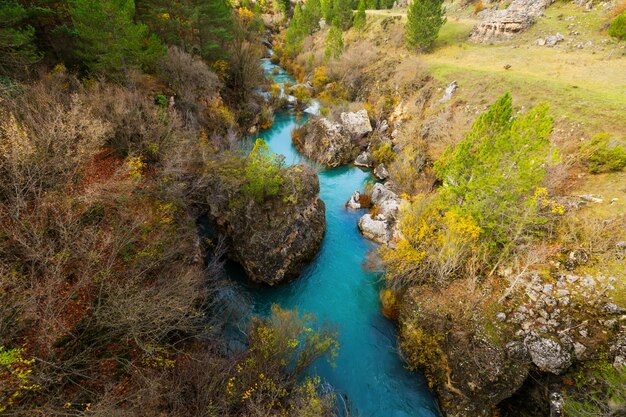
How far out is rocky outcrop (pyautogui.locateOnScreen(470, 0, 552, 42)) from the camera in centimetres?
4353

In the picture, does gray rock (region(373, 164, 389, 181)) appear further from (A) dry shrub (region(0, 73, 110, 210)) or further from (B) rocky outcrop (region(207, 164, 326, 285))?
(A) dry shrub (region(0, 73, 110, 210))

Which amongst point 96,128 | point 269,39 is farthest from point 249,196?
point 269,39

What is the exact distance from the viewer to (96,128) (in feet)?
47.1

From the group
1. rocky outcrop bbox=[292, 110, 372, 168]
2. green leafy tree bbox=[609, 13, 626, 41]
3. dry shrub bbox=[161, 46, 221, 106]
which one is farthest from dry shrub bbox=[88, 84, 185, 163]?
green leafy tree bbox=[609, 13, 626, 41]

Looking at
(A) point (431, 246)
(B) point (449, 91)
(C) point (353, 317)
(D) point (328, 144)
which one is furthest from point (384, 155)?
(C) point (353, 317)

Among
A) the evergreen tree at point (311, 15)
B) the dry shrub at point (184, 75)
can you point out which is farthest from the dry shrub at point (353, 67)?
the evergreen tree at point (311, 15)

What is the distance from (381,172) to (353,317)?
18.3 meters

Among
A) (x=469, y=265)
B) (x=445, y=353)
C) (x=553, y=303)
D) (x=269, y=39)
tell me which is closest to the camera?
(x=553, y=303)

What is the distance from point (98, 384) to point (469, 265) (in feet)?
60.1

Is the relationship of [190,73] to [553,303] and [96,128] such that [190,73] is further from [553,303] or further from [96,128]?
[553,303]

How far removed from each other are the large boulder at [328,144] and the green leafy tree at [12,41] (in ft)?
81.9

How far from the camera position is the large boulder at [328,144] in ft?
114

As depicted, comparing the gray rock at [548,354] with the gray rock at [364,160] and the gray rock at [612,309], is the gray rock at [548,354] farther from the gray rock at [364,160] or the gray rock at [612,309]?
the gray rock at [364,160]

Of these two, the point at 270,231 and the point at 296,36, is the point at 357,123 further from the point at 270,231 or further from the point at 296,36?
the point at 296,36
